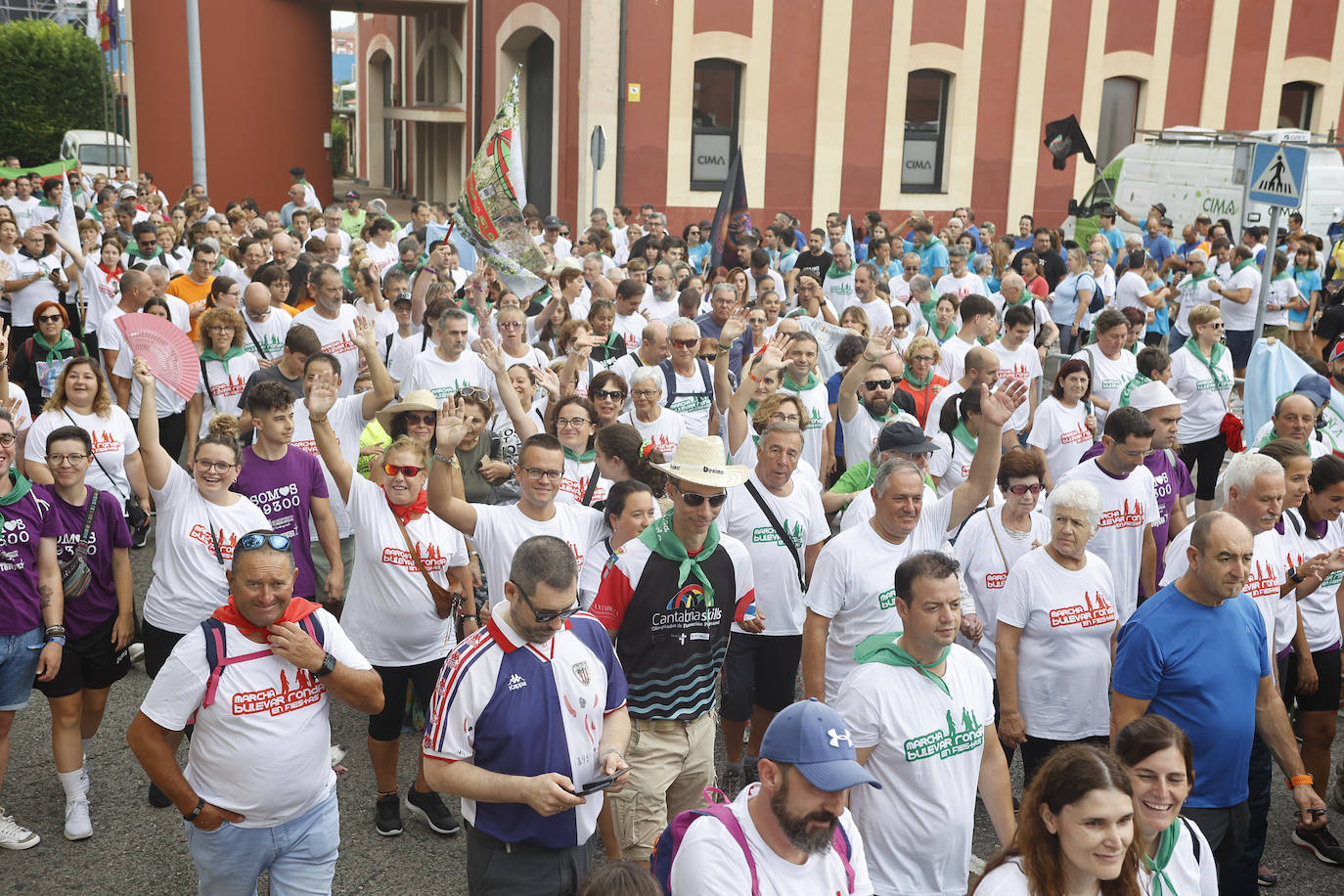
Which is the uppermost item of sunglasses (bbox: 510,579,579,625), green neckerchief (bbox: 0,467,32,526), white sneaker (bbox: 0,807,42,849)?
sunglasses (bbox: 510,579,579,625)

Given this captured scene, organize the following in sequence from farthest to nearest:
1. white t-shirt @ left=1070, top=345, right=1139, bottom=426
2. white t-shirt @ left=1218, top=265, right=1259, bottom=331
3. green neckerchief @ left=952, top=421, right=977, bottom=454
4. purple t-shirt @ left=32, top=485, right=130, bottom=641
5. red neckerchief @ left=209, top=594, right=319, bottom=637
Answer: white t-shirt @ left=1218, top=265, right=1259, bottom=331
white t-shirt @ left=1070, top=345, right=1139, bottom=426
green neckerchief @ left=952, top=421, right=977, bottom=454
purple t-shirt @ left=32, top=485, right=130, bottom=641
red neckerchief @ left=209, top=594, right=319, bottom=637

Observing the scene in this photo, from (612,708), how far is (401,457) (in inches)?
84.4

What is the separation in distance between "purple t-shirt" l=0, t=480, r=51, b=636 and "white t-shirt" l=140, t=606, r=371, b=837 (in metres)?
1.79

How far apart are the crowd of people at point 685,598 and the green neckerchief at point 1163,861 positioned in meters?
0.02

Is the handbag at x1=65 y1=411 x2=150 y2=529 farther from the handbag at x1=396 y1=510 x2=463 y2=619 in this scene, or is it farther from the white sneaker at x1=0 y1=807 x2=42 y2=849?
the handbag at x1=396 y1=510 x2=463 y2=619

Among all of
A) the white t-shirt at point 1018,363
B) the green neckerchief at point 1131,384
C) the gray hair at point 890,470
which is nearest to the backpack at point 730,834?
the gray hair at point 890,470

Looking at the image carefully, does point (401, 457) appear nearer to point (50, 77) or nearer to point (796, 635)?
point (796, 635)

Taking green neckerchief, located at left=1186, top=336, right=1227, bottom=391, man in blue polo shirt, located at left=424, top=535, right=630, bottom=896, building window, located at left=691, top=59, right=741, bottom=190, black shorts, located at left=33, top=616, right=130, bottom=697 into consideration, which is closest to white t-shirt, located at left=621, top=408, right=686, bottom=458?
black shorts, located at left=33, top=616, right=130, bottom=697

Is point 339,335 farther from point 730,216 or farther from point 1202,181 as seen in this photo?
point 1202,181

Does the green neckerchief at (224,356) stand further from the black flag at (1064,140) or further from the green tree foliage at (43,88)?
the green tree foliage at (43,88)

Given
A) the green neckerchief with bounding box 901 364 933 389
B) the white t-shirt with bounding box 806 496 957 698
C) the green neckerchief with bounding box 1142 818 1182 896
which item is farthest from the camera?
the green neckerchief with bounding box 901 364 933 389

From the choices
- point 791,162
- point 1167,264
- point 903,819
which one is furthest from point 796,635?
point 791,162

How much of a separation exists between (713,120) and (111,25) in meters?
12.5

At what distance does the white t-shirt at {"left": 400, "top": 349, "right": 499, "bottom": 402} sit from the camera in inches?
334
